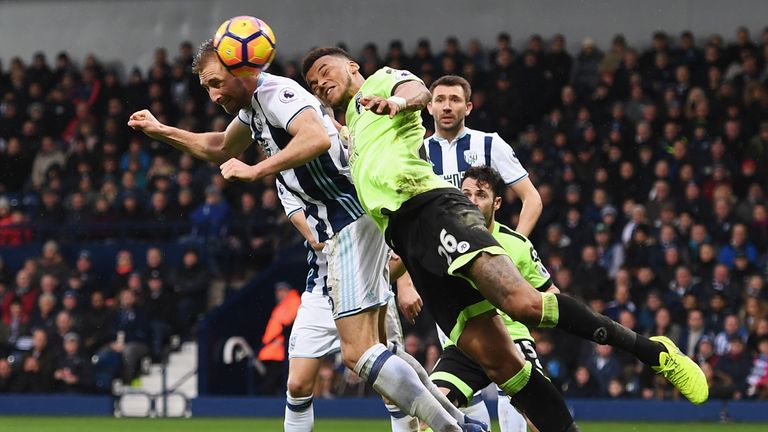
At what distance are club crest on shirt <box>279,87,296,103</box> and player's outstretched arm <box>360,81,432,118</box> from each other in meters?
0.70

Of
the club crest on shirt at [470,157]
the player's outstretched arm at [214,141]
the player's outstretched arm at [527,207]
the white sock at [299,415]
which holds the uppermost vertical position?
the player's outstretched arm at [214,141]

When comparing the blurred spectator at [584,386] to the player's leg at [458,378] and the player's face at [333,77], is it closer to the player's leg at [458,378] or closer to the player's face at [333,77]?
the player's leg at [458,378]

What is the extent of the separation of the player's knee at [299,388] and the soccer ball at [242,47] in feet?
6.38

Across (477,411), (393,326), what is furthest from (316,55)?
(477,411)

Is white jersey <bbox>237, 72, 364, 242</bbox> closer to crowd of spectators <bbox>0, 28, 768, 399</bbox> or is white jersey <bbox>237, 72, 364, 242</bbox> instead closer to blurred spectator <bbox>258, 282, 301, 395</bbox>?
crowd of spectators <bbox>0, 28, 768, 399</bbox>

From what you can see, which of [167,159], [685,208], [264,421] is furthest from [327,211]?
[167,159]

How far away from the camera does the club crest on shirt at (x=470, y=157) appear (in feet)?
30.8

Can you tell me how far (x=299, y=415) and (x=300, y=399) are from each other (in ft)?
0.33

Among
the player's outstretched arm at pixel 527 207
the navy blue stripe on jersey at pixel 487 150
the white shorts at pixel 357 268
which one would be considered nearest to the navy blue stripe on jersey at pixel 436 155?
the navy blue stripe on jersey at pixel 487 150

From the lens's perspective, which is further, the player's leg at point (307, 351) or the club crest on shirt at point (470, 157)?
the club crest on shirt at point (470, 157)

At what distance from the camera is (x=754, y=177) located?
1766cm

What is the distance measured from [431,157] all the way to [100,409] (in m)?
10.0

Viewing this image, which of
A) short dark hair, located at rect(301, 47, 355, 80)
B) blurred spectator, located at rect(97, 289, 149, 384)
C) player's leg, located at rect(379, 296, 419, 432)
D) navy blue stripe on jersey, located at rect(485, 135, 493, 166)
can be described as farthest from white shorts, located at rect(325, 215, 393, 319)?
blurred spectator, located at rect(97, 289, 149, 384)

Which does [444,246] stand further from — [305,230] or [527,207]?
[527,207]
